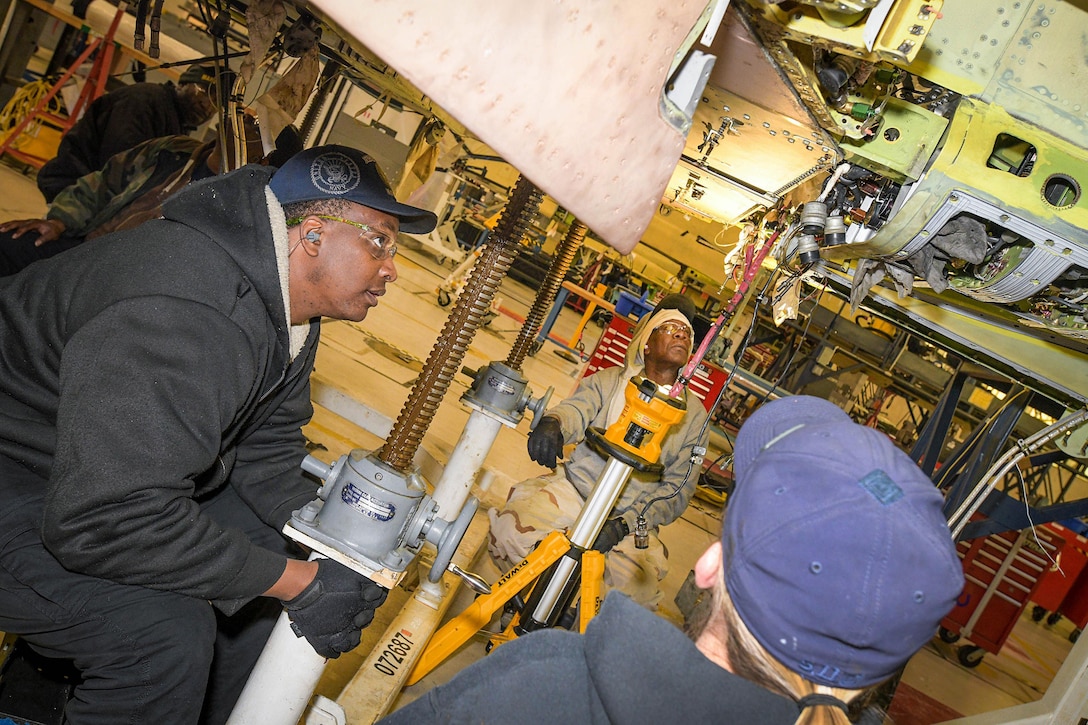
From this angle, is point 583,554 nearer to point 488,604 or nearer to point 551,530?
point 488,604

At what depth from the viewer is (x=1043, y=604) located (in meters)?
9.35

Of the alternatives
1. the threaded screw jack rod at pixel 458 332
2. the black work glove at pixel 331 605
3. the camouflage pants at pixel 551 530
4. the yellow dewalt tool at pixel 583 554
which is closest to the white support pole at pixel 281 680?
the black work glove at pixel 331 605

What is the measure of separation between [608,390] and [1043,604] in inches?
345

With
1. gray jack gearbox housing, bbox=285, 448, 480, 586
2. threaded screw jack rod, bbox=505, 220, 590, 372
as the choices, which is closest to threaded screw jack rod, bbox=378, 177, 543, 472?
gray jack gearbox housing, bbox=285, 448, 480, 586

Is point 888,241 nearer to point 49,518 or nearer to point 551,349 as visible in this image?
point 49,518

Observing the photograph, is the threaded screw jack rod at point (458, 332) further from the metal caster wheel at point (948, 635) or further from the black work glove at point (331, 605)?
the metal caster wheel at point (948, 635)

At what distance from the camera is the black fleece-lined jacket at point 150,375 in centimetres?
146

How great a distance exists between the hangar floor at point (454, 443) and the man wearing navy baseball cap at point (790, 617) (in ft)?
7.43

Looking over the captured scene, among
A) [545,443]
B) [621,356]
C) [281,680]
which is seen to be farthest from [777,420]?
[621,356]

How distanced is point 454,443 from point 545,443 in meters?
2.96

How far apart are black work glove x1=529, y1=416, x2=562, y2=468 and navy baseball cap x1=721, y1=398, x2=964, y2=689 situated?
246cm

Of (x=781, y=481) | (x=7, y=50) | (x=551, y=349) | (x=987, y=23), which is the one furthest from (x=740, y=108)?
(x=551, y=349)

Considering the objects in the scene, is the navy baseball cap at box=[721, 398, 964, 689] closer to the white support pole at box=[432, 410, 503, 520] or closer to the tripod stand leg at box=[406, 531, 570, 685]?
the tripod stand leg at box=[406, 531, 570, 685]

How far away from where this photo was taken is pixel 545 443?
3.52m
